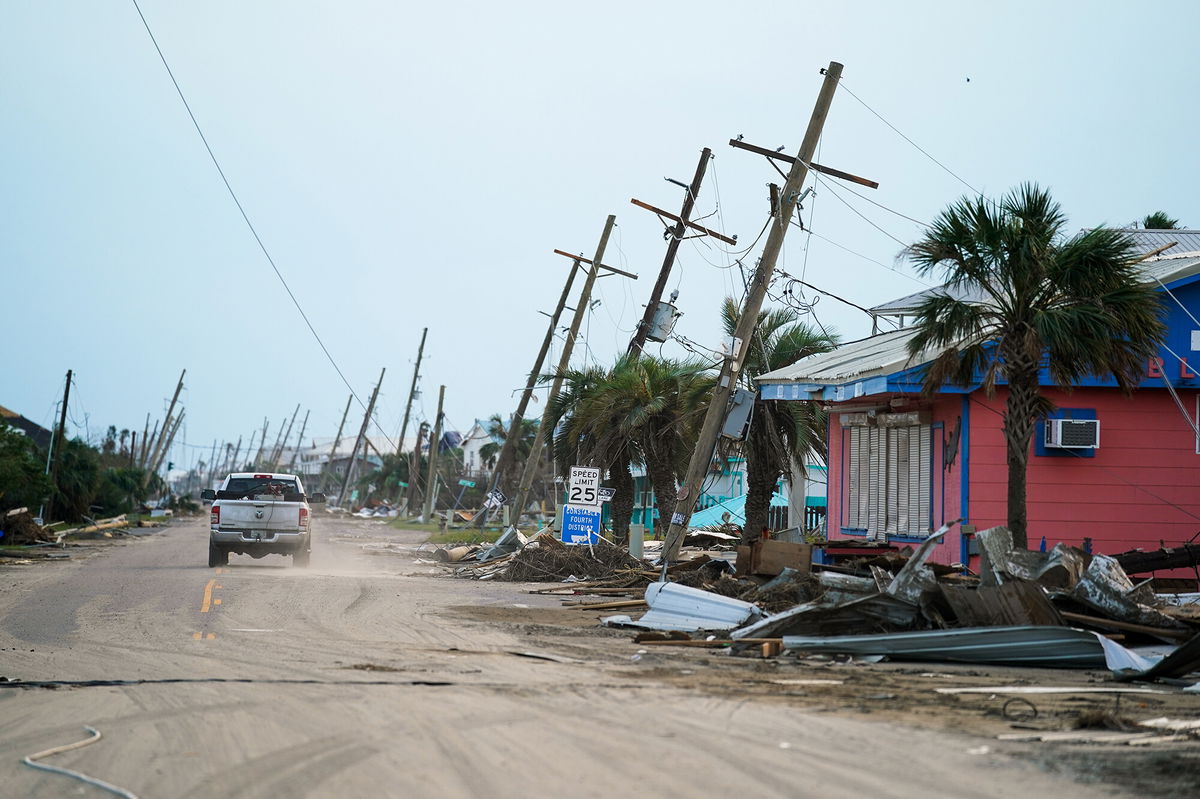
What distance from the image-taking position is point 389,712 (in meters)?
7.95

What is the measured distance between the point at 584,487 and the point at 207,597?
9.24 metres

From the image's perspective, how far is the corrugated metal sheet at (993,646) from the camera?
35.7 ft

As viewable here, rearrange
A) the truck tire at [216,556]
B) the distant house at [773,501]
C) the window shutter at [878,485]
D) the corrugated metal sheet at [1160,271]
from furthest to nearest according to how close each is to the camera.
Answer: the distant house at [773,501] < the truck tire at [216,556] < the window shutter at [878,485] < the corrugated metal sheet at [1160,271]

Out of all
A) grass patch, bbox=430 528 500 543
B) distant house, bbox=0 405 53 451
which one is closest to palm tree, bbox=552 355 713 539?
grass patch, bbox=430 528 500 543

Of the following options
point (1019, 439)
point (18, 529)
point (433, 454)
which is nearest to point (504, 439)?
point (433, 454)

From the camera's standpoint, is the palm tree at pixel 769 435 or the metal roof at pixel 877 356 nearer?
the metal roof at pixel 877 356

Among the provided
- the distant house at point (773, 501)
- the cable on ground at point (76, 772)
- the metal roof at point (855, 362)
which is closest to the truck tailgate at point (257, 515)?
the distant house at point (773, 501)

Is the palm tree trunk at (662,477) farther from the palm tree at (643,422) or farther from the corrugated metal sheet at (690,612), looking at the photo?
the corrugated metal sheet at (690,612)

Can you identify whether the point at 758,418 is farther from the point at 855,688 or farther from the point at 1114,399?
the point at 855,688

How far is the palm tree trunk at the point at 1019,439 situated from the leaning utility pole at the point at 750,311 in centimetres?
548

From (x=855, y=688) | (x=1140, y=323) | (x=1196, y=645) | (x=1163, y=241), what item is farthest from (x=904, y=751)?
(x=1163, y=241)

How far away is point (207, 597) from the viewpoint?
705 inches

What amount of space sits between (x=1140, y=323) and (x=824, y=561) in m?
7.48

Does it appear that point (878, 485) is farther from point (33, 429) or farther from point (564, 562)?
point (33, 429)
